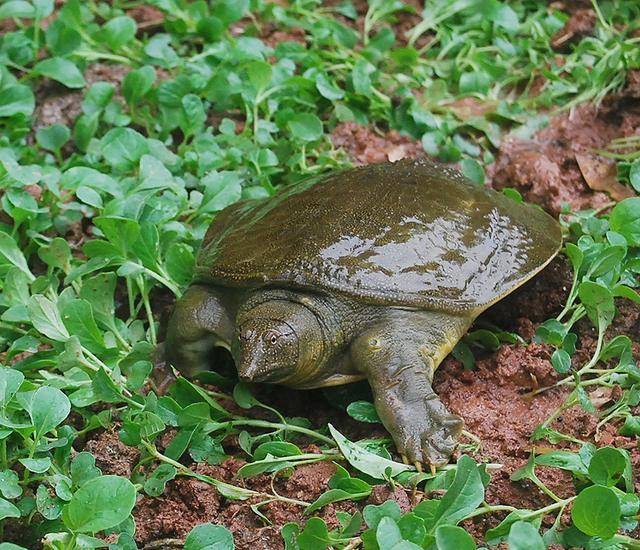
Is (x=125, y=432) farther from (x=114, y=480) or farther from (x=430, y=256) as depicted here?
(x=430, y=256)

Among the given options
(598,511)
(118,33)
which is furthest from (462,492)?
(118,33)

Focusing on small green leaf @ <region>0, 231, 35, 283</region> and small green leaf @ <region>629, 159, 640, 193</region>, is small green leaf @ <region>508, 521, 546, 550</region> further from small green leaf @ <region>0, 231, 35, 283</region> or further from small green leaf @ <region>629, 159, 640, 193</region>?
small green leaf @ <region>0, 231, 35, 283</region>

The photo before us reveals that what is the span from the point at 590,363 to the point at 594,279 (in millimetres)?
325

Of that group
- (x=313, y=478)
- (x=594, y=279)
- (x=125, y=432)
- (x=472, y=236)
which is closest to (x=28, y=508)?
(x=125, y=432)

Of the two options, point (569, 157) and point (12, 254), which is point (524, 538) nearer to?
point (12, 254)

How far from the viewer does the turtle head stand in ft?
8.87

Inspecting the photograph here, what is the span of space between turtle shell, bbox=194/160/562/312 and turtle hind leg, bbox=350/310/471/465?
0.21 feet

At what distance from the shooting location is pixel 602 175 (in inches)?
148

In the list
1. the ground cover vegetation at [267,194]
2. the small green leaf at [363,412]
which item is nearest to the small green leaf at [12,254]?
the ground cover vegetation at [267,194]

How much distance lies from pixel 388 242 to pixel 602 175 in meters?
1.29

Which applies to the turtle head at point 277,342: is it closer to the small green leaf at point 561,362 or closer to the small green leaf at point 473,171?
the small green leaf at point 561,362

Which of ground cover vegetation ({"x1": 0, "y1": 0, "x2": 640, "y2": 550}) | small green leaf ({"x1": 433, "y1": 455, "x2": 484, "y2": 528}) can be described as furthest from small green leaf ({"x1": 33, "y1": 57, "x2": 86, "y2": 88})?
small green leaf ({"x1": 433, "y1": 455, "x2": 484, "y2": 528})

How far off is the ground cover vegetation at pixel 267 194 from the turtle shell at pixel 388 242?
0.74ft

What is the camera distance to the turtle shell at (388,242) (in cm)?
280
